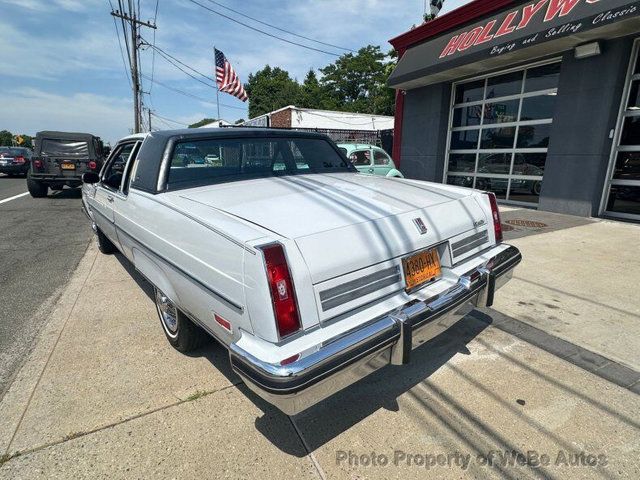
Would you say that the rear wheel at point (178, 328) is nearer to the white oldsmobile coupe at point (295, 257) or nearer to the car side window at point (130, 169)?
the white oldsmobile coupe at point (295, 257)

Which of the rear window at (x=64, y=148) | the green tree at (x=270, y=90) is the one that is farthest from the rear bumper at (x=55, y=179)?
the green tree at (x=270, y=90)

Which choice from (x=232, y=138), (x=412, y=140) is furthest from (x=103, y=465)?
(x=412, y=140)

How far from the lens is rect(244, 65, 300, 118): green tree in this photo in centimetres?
5469

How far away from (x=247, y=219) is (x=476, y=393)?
178 centimetres

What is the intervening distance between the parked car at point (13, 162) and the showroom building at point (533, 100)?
18.7 metres

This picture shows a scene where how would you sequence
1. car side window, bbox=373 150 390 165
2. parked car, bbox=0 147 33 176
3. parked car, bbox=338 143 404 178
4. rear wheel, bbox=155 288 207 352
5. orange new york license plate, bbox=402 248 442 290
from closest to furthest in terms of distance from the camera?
orange new york license plate, bbox=402 248 442 290 < rear wheel, bbox=155 288 207 352 < parked car, bbox=338 143 404 178 < car side window, bbox=373 150 390 165 < parked car, bbox=0 147 33 176

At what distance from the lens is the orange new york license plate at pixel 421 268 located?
2068mm

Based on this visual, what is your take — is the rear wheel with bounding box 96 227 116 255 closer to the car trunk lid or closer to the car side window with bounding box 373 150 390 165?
the car trunk lid

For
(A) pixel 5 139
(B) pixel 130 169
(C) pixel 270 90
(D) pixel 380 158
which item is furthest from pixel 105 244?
(A) pixel 5 139

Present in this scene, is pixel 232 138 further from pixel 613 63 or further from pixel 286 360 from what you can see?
pixel 613 63

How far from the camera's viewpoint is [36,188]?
10.9 metres

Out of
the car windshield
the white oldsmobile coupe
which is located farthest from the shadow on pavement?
the white oldsmobile coupe

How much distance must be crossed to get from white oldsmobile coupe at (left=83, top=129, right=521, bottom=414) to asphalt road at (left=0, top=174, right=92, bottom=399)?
110cm

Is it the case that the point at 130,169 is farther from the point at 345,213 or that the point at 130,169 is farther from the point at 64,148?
the point at 64,148
